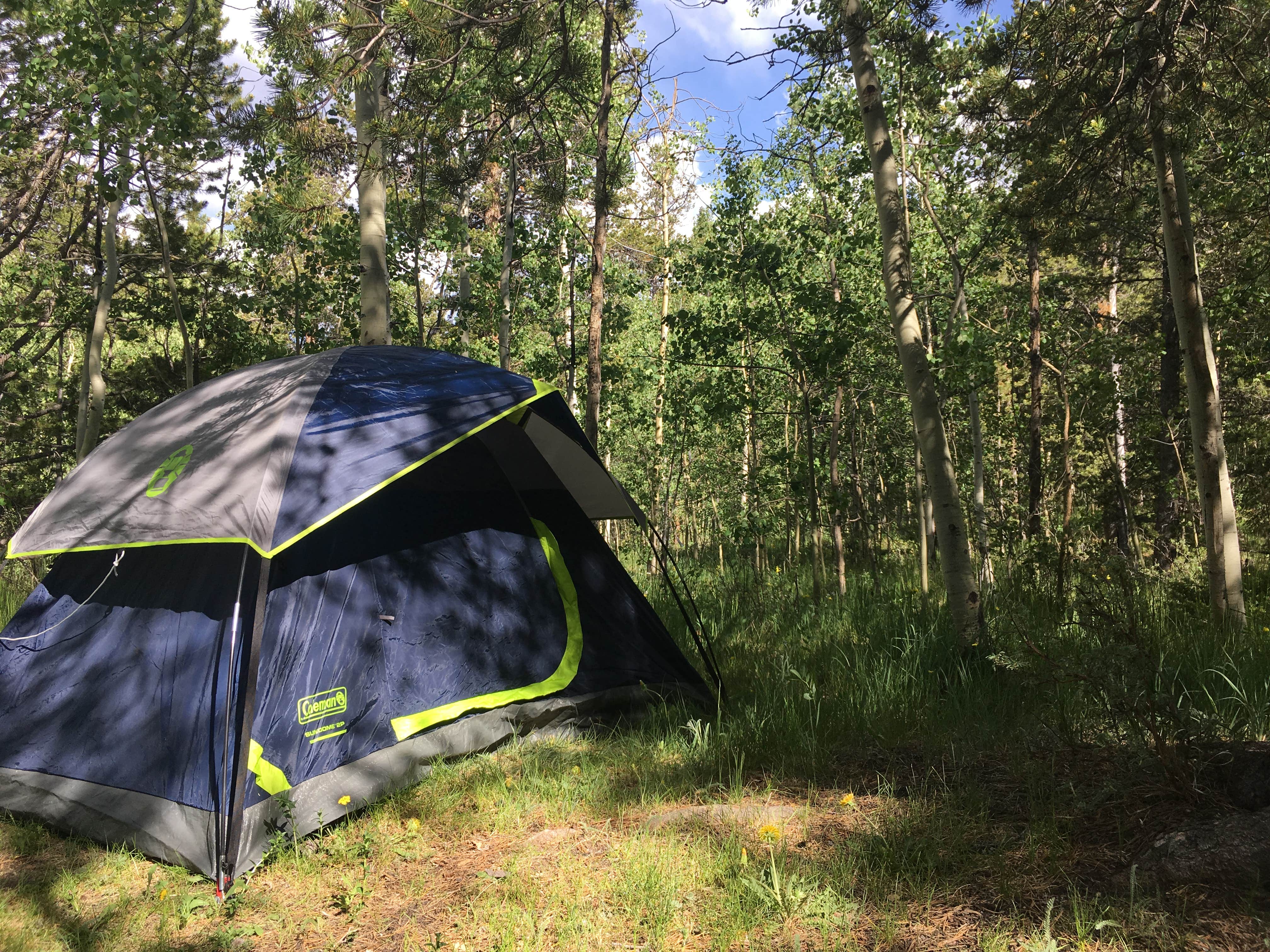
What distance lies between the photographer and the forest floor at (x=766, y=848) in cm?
245

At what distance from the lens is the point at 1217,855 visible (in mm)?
2285

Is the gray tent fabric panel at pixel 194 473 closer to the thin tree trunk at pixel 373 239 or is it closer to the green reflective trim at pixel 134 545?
the green reflective trim at pixel 134 545

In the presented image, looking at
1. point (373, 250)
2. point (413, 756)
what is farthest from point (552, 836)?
point (373, 250)

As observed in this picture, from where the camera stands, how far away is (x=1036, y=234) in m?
6.98

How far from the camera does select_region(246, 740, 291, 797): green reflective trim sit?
3.14 meters

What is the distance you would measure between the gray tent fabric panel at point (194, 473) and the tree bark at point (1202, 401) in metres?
5.63

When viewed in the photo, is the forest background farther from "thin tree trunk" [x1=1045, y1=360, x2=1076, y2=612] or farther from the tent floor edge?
the tent floor edge

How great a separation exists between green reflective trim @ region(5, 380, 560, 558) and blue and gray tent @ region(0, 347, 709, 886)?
0.06ft

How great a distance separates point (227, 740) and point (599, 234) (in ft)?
15.0

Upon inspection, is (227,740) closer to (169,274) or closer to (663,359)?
(663,359)

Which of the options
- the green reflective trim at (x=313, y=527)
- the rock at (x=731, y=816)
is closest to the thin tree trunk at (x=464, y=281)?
the green reflective trim at (x=313, y=527)

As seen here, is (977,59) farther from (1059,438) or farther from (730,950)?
(1059,438)

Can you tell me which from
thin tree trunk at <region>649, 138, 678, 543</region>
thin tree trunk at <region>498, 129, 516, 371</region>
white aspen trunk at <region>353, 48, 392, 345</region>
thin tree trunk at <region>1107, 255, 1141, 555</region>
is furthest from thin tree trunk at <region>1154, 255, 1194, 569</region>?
white aspen trunk at <region>353, 48, 392, 345</region>

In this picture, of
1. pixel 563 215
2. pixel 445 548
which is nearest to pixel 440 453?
pixel 445 548
